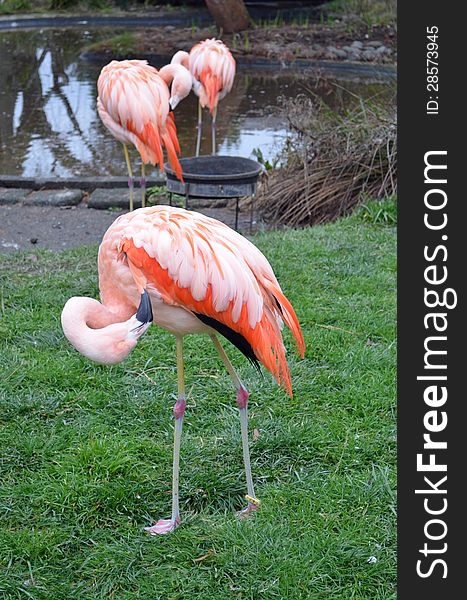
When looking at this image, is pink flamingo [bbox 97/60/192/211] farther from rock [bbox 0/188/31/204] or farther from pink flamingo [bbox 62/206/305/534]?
pink flamingo [bbox 62/206/305/534]

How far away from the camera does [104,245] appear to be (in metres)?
3.12

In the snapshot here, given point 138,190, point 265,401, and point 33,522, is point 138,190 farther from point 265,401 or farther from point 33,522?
point 33,522

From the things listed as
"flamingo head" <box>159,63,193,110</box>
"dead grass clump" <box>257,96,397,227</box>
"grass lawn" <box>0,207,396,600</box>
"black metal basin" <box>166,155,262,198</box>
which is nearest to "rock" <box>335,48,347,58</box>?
"dead grass clump" <box>257,96,397,227</box>

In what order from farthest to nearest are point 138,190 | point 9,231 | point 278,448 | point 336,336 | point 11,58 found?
point 11,58, point 138,190, point 9,231, point 336,336, point 278,448

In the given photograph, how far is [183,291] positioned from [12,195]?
5.24 m

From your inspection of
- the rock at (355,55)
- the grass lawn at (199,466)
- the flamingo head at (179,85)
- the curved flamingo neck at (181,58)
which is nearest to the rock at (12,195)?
the flamingo head at (179,85)

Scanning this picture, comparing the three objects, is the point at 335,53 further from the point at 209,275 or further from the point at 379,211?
the point at 209,275

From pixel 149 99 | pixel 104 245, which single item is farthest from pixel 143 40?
pixel 104 245

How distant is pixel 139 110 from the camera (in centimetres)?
645

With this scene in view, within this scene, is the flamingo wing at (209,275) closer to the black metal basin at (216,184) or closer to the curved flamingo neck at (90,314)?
the curved flamingo neck at (90,314)

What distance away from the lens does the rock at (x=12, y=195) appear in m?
7.71

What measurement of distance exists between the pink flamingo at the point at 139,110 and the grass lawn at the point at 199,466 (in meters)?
1.87

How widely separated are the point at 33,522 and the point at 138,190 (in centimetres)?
498

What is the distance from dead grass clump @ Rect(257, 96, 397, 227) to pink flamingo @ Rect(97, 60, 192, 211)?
1.22 metres
